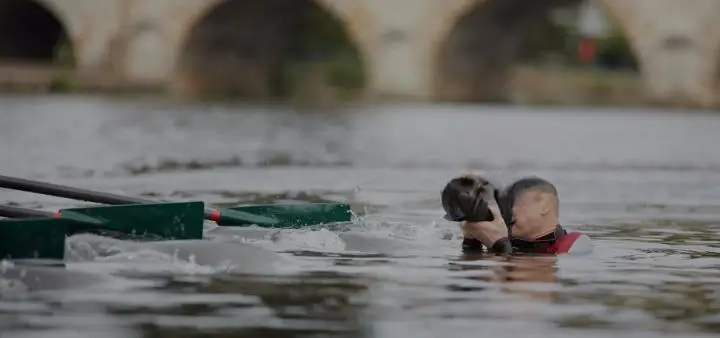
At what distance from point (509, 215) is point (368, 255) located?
2.61 ft

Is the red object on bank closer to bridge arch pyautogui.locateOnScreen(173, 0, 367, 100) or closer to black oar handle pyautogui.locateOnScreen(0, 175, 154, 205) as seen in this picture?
bridge arch pyautogui.locateOnScreen(173, 0, 367, 100)

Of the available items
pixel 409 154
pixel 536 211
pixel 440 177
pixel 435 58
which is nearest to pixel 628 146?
pixel 409 154

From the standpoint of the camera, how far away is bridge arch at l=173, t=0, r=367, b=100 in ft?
155

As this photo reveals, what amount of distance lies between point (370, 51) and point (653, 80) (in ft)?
23.6

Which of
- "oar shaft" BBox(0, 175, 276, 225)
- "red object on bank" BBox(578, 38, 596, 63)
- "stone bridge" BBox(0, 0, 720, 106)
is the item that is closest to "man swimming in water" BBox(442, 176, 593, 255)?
"oar shaft" BBox(0, 175, 276, 225)

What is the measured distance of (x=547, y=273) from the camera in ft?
28.8

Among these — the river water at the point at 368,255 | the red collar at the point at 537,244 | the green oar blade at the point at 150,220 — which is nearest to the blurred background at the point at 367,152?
the river water at the point at 368,255

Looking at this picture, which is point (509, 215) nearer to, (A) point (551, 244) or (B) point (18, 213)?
(A) point (551, 244)

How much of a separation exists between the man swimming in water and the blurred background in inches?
5.1

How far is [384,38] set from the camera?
46.4 meters

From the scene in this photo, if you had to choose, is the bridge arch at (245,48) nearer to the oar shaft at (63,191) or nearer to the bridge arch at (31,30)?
the bridge arch at (31,30)

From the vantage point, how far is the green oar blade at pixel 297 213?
35.4 ft

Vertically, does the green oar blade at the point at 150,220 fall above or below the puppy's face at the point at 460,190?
below

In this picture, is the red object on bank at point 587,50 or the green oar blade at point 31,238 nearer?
the green oar blade at point 31,238
